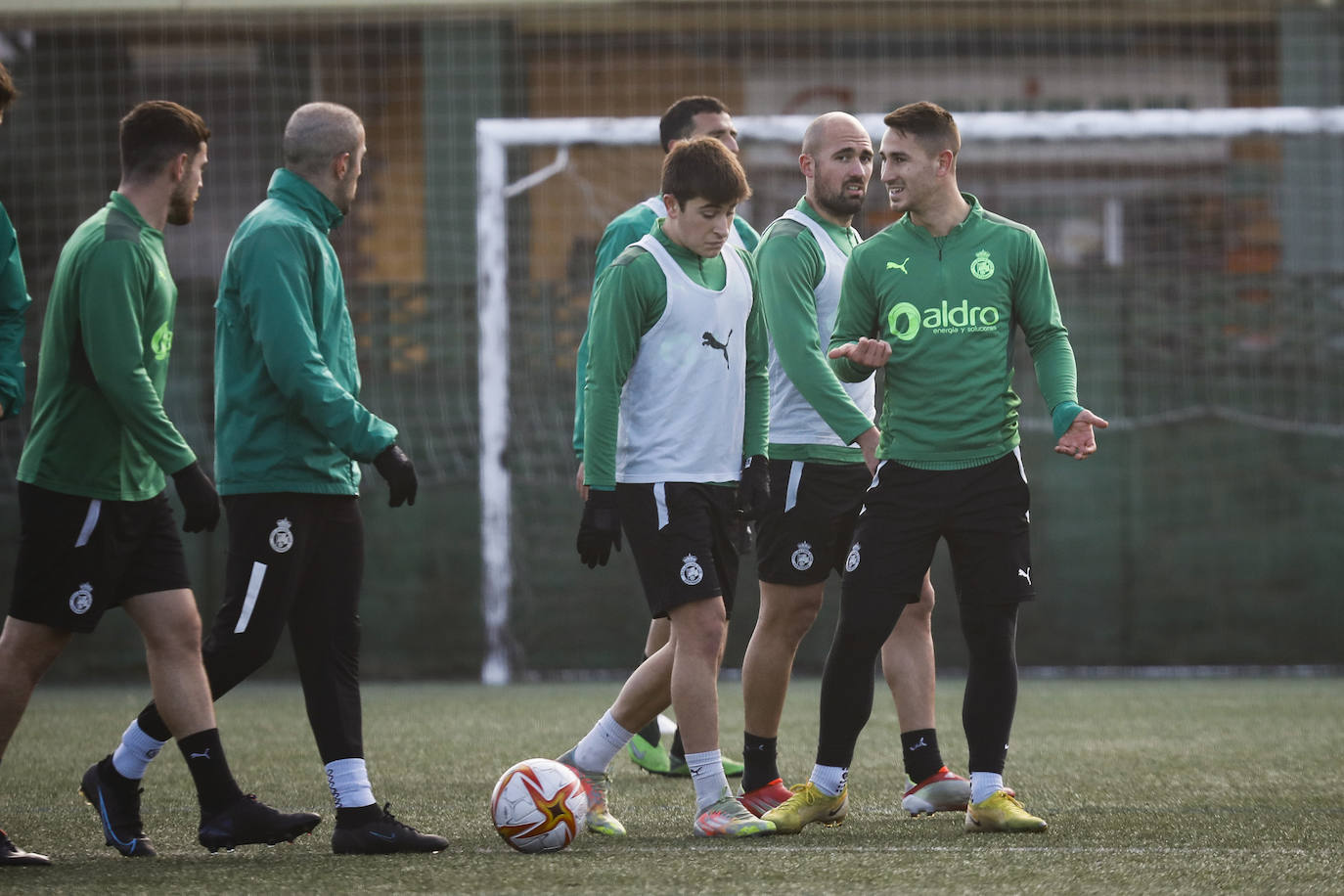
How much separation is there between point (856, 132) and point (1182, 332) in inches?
241

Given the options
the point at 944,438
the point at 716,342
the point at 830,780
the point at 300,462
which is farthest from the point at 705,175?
the point at 830,780

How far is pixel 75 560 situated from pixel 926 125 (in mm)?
2559

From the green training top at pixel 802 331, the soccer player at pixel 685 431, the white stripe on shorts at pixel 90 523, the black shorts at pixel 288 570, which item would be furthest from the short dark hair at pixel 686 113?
the white stripe on shorts at pixel 90 523

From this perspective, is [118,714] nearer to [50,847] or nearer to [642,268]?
[50,847]

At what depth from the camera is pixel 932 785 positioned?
17.3 ft

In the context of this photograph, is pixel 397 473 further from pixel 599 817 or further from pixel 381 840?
pixel 599 817

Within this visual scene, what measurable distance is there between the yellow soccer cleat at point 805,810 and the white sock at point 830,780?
1 cm

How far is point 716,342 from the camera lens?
481 centimetres

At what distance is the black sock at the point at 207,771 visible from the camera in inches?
177

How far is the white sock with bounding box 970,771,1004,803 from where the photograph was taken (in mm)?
4738

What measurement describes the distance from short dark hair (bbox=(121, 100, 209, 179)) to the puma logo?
145 centimetres

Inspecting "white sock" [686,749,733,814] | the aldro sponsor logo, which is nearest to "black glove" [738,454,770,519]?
the aldro sponsor logo

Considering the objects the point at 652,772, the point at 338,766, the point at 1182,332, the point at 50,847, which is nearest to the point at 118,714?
the point at 652,772

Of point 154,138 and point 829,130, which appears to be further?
point 829,130
